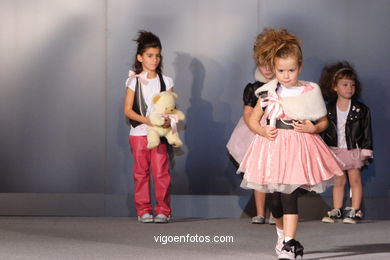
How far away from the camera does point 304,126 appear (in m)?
4.59

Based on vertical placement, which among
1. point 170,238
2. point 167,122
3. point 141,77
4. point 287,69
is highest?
point 287,69

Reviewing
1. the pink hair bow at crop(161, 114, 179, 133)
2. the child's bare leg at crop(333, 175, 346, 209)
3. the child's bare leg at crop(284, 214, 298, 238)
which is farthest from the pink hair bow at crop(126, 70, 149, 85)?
the child's bare leg at crop(284, 214, 298, 238)

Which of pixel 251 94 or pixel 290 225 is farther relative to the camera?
pixel 251 94

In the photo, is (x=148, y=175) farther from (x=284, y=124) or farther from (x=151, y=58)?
(x=284, y=124)

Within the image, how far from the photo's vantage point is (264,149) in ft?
15.1

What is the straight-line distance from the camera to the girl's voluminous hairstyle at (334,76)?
257 inches

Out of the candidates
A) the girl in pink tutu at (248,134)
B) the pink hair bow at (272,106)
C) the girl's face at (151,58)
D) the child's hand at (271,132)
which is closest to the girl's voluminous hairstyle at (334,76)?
the girl in pink tutu at (248,134)

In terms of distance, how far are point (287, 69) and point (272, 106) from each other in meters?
0.24

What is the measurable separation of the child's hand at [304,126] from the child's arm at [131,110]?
181 centimetres

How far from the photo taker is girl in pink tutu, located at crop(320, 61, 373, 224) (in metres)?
6.49

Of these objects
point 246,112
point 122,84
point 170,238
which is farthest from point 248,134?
point 170,238

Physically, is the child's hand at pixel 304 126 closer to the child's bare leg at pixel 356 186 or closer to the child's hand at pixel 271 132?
the child's hand at pixel 271 132

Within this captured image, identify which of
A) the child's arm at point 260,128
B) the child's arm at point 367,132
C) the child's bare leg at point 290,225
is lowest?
the child's bare leg at point 290,225

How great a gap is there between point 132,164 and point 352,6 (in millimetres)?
2202
